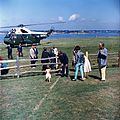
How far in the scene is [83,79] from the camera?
1552 cm

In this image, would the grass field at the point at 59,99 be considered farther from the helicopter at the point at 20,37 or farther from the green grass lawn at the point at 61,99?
the helicopter at the point at 20,37

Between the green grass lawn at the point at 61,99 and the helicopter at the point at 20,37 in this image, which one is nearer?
the green grass lawn at the point at 61,99

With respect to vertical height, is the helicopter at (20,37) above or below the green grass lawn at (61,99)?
above

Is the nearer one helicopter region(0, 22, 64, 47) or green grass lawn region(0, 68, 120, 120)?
green grass lawn region(0, 68, 120, 120)

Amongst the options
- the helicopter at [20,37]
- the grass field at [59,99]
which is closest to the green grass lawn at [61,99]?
the grass field at [59,99]

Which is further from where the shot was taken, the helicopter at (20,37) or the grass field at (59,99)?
the helicopter at (20,37)

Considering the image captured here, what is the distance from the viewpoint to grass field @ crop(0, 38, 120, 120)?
9430 millimetres

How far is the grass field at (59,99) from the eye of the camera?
9430 mm

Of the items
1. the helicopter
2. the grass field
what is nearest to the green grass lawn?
the grass field

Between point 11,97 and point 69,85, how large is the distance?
120 inches

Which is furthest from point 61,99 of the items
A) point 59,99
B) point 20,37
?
point 20,37

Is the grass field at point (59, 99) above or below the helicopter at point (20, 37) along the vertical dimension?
below

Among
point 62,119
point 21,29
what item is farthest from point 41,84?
point 21,29

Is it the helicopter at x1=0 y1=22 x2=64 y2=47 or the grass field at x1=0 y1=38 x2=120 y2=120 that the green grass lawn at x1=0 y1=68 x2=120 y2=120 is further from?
the helicopter at x1=0 y1=22 x2=64 y2=47
